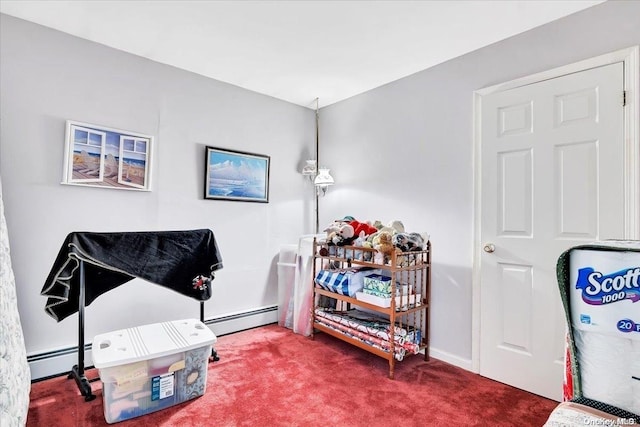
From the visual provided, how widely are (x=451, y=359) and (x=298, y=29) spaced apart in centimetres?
267

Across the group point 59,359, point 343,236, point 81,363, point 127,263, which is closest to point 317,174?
point 343,236

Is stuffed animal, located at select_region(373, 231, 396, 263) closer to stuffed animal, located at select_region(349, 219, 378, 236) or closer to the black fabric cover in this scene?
stuffed animal, located at select_region(349, 219, 378, 236)

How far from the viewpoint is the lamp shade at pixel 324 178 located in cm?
342

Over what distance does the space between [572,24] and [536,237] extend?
52.4 inches

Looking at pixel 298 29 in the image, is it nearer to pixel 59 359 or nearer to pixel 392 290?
pixel 392 290

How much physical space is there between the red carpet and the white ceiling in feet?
7.83

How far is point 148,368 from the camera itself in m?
1.81

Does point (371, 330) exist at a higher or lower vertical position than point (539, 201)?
lower

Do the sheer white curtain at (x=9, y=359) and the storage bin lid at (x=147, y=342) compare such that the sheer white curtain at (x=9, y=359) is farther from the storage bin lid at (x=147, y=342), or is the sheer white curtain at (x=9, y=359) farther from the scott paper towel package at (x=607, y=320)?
the scott paper towel package at (x=607, y=320)

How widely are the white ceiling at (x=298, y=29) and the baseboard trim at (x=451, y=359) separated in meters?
2.32

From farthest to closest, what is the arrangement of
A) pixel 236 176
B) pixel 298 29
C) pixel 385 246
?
pixel 236 176 < pixel 385 246 < pixel 298 29

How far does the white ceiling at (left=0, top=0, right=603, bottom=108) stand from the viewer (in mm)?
1979

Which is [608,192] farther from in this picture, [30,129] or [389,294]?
[30,129]

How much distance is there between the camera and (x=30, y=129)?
216cm
